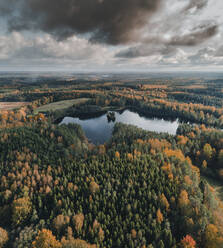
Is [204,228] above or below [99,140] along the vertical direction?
above

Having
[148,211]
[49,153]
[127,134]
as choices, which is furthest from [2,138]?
[148,211]

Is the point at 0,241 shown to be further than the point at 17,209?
No

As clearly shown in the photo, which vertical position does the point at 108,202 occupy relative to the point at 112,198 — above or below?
below

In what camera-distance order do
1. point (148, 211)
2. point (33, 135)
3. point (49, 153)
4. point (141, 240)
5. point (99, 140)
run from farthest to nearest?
point (99, 140)
point (33, 135)
point (49, 153)
point (148, 211)
point (141, 240)

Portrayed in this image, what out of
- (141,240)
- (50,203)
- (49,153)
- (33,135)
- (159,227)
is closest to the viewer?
(141,240)

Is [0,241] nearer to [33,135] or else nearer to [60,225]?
[60,225]

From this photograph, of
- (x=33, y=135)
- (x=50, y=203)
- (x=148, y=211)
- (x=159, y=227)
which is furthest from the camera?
(x=33, y=135)

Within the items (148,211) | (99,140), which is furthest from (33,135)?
(148,211)

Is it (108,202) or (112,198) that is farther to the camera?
(112,198)

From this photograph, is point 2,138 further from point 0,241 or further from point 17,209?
point 0,241
